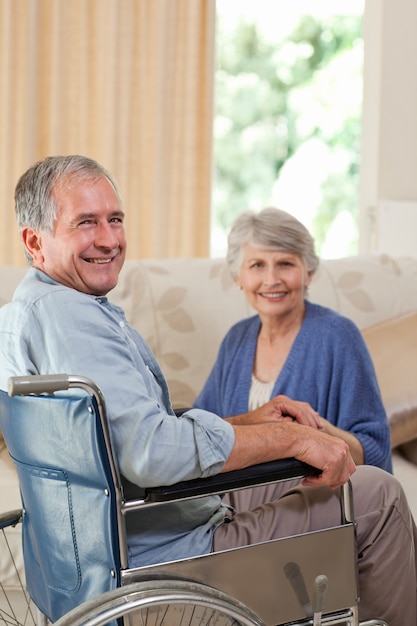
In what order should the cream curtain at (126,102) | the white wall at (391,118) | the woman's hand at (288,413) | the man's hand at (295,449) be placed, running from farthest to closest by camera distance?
1. the white wall at (391,118)
2. the cream curtain at (126,102)
3. the woman's hand at (288,413)
4. the man's hand at (295,449)

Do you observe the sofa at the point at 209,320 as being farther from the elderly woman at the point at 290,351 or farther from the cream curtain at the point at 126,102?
the cream curtain at the point at 126,102

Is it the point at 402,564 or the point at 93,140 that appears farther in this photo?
the point at 93,140

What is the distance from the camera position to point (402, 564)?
152 cm

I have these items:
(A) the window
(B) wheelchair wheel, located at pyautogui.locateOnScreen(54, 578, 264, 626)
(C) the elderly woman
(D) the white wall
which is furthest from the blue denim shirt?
(A) the window

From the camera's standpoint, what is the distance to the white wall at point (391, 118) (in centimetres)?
354

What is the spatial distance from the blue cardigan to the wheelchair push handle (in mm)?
973

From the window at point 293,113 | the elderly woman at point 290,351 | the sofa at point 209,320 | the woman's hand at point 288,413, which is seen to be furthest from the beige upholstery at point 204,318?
the window at point 293,113

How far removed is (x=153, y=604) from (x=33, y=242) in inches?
25.7

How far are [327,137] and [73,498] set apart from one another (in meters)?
6.16

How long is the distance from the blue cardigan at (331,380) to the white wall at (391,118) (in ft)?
5.00

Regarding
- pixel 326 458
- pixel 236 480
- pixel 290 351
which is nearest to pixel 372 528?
pixel 326 458

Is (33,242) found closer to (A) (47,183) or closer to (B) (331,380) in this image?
(A) (47,183)

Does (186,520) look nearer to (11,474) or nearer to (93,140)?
(11,474)

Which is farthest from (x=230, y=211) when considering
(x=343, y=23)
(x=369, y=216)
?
(x=369, y=216)
